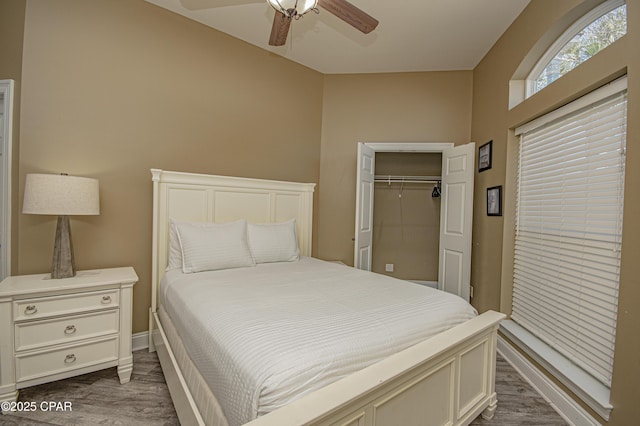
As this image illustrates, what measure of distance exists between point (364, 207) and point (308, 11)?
7.27 feet

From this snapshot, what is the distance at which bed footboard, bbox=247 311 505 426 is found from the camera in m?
0.90

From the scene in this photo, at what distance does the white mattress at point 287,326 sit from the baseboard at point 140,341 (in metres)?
0.68

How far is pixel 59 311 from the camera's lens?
1804 mm

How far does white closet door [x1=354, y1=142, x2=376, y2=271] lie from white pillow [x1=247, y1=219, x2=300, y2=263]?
87 centimetres

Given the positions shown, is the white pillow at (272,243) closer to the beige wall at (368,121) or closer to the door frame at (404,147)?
the door frame at (404,147)

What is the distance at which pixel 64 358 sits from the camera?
1.83m

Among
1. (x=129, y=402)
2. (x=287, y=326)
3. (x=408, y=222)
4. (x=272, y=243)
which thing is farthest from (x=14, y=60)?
(x=408, y=222)

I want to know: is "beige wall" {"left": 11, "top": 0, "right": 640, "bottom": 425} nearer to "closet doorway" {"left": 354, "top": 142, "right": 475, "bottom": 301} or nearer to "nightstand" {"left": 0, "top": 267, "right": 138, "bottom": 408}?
"closet doorway" {"left": 354, "top": 142, "right": 475, "bottom": 301}

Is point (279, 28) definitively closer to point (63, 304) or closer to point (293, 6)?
point (293, 6)

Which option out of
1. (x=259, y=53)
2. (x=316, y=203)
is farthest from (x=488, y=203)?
(x=259, y=53)

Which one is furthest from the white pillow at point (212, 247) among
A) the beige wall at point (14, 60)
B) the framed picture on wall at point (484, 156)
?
the framed picture on wall at point (484, 156)

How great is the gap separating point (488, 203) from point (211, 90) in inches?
118

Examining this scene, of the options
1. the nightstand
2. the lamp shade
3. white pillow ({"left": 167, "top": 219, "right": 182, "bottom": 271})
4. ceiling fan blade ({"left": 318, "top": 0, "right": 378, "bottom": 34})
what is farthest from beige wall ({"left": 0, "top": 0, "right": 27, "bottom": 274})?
ceiling fan blade ({"left": 318, "top": 0, "right": 378, "bottom": 34})

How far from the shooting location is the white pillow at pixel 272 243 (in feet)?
8.77
